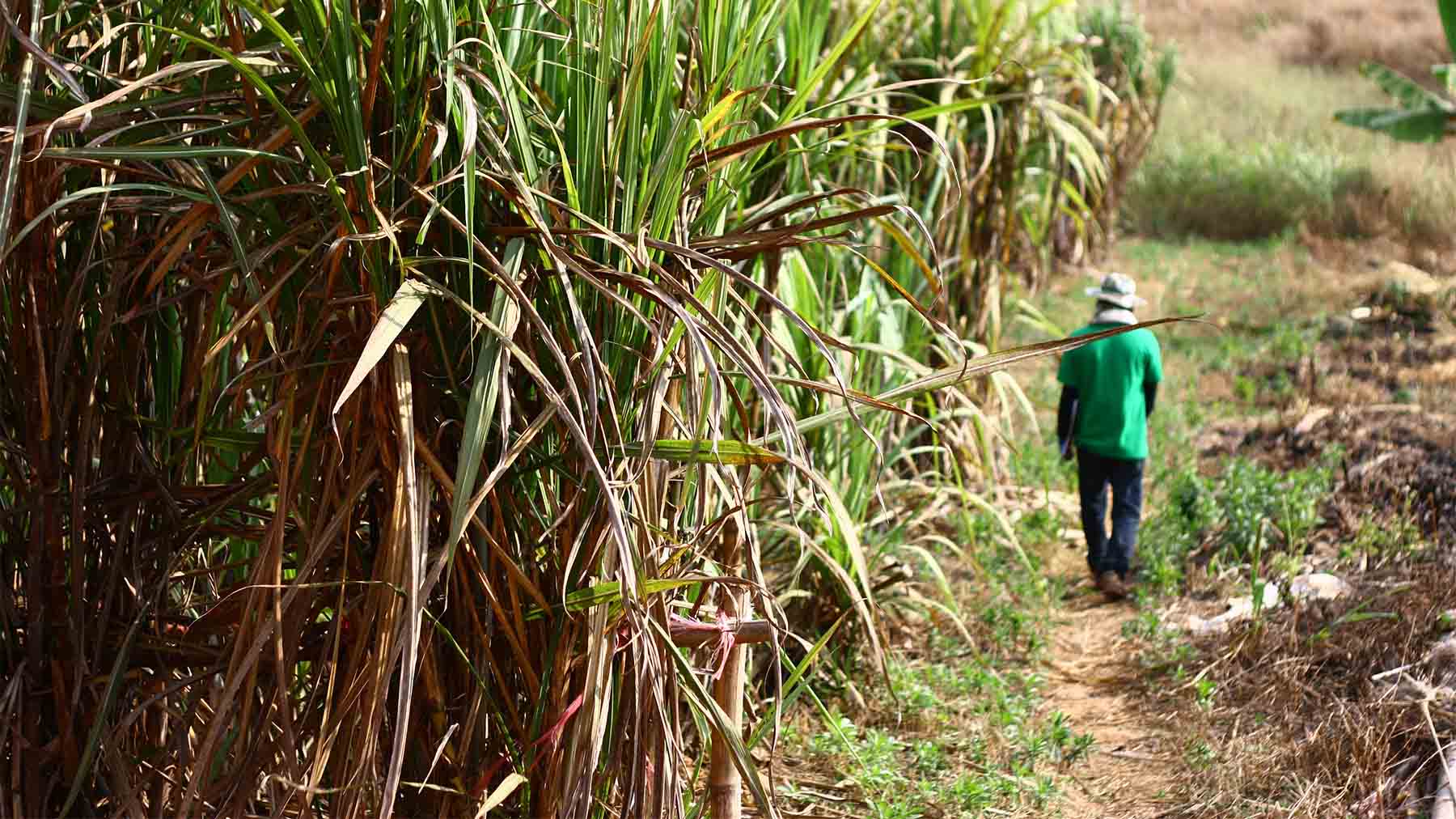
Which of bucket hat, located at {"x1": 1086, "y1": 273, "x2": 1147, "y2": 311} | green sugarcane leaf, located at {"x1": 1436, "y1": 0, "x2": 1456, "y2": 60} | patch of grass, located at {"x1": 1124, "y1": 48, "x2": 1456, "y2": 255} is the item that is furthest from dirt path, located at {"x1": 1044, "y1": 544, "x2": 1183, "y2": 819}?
patch of grass, located at {"x1": 1124, "y1": 48, "x2": 1456, "y2": 255}

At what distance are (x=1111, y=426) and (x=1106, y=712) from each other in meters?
1.29

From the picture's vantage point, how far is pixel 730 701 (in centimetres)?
211

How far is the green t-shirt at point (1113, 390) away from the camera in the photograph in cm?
492

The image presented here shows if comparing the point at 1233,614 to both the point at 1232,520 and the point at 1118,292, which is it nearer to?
the point at 1232,520

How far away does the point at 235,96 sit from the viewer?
1787 millimetres

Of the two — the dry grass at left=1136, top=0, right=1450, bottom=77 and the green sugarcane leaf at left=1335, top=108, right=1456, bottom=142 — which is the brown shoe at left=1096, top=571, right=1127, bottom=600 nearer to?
the green sugarcane leaf at left=1335, top=108, right=1456, bottom=142

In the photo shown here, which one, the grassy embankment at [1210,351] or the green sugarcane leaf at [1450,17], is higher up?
the green sugarcane leaf at [1450,17]

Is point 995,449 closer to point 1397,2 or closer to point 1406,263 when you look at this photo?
point 1406,263

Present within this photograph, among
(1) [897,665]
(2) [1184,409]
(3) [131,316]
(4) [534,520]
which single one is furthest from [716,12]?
(2) [1184,409]

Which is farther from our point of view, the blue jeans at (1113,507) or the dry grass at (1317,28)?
the dry grass at (1317,28)

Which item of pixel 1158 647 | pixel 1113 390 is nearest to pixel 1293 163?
pixel 1113 390

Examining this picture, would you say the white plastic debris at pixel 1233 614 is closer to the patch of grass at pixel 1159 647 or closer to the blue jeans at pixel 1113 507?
the patch of grass at pixel 1159 647

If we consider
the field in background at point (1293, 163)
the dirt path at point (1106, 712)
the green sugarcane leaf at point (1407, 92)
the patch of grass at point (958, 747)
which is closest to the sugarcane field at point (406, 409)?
the patch of grass at point (958, 747)

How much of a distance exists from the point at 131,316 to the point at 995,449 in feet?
15.0
